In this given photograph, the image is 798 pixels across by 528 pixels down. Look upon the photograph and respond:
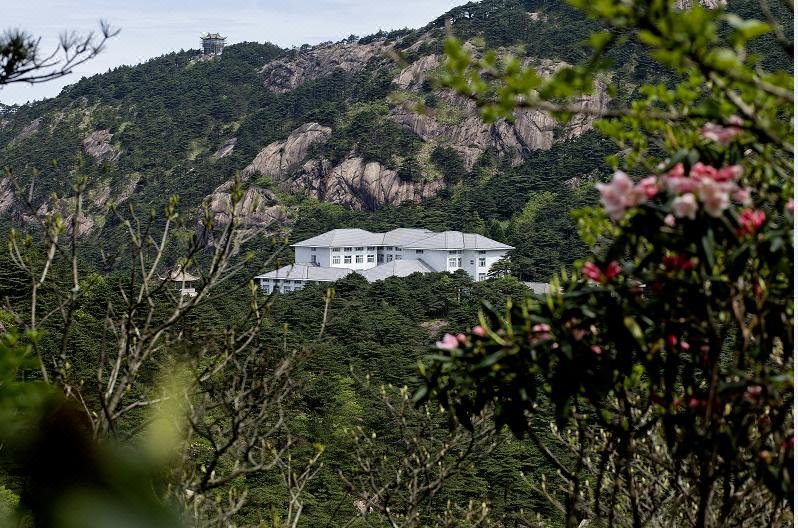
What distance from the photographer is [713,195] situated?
2.21m

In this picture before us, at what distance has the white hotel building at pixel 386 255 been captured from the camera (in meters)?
51.8

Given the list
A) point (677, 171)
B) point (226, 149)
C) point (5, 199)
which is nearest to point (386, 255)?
point (226, 149)

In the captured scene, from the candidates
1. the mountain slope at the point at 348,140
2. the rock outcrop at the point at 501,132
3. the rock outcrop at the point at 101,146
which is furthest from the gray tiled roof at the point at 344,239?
the rock outcrop at the point at 101,146

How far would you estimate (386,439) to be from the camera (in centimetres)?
2353

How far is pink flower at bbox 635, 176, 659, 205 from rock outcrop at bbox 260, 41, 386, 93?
109176mm

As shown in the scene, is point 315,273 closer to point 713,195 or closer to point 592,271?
point 592,271

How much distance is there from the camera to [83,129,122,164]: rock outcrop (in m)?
91.1

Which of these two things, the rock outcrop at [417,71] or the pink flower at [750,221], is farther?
the rock outcrop at [417,71]

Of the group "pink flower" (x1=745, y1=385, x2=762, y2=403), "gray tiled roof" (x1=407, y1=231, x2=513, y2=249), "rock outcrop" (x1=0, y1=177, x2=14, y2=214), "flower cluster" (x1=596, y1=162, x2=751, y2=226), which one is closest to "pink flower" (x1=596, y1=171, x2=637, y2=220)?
"flower cluster" (x1=596, y1=162, x2=751, y2=226)

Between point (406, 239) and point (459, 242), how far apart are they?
5.72 metres

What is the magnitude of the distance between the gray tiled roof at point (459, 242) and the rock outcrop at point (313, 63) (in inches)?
2280

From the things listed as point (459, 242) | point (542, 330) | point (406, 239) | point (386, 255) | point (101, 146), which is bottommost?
point (386, 255)

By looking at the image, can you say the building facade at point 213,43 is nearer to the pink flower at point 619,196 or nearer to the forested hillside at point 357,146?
the forested hillside at point 357,146

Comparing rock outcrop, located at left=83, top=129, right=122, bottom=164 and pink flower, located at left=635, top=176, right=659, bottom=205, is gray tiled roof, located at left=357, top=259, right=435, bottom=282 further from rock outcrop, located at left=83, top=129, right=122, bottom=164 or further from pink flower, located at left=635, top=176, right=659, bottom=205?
rock outcrop, located at left=83, top=129, right=122, bottom=164
